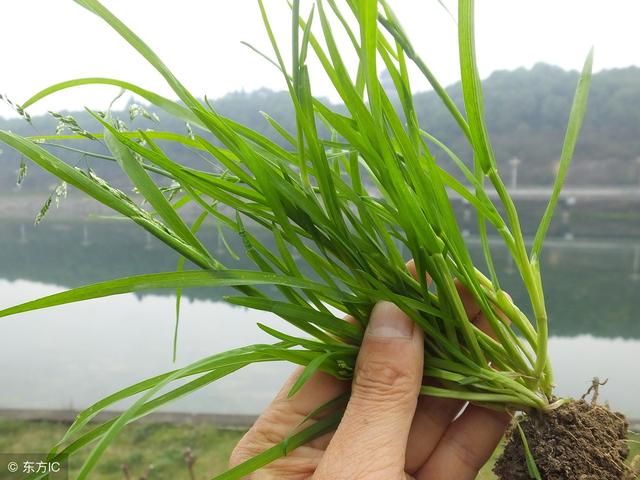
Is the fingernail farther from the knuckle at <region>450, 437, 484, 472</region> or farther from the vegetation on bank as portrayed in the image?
the vegetation on bank

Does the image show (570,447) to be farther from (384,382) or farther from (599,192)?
(599,192)

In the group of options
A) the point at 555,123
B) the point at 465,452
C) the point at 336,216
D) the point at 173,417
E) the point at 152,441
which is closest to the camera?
the point at 336,216

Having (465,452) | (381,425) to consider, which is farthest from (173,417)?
(381,425)

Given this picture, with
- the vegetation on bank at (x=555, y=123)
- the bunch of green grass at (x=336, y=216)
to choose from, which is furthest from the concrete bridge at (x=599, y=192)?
the bunch of green grass at (x=336, y=216)

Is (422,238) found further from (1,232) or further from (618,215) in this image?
(1,232)

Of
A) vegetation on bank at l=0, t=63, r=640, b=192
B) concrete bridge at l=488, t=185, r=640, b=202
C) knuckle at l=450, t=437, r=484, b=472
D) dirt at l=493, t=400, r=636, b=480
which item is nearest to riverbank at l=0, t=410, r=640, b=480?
knuckle at l=450, t=437, r=484, b=472

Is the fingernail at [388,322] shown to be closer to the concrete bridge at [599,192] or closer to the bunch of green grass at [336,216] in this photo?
the bunch of green grass at [336,216]

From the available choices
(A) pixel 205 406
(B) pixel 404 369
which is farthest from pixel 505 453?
(A) pixel 205 406
